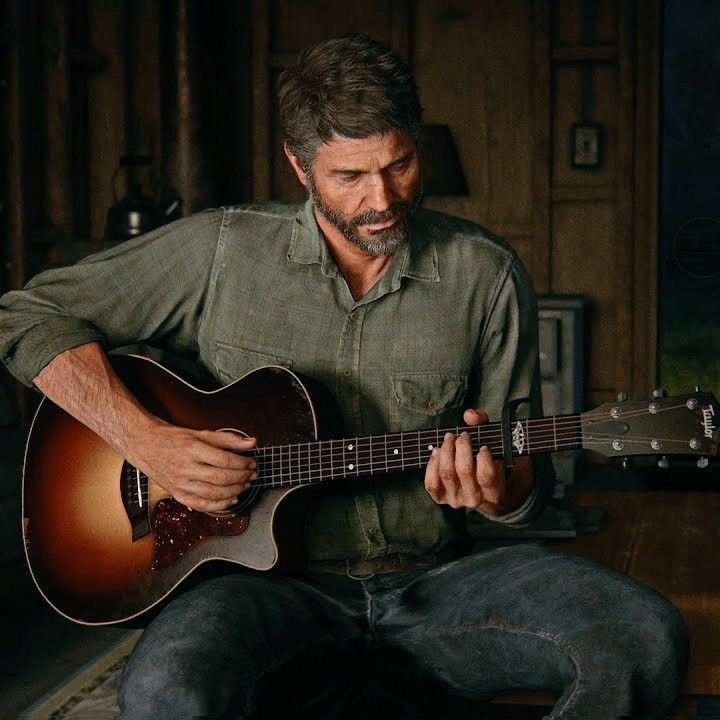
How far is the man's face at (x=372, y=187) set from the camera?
2.19 metres

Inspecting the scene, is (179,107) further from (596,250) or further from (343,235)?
(343,235)

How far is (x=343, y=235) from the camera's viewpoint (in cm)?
228

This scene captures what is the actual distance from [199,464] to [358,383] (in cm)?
34

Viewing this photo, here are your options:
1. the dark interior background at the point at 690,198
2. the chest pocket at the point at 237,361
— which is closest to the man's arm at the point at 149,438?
the chest pocket at the point at 237,361

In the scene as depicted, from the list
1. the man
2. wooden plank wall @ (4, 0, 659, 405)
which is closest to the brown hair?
the man

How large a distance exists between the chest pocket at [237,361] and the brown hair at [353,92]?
0.38m

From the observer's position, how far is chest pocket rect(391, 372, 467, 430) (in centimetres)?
228

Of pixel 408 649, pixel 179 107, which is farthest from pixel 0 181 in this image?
pixel 408 649

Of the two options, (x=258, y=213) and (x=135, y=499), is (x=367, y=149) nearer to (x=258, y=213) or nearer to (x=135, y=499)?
(x=258, y=213)

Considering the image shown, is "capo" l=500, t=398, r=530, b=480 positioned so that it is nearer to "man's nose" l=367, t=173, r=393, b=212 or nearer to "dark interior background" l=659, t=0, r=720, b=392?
"man's nose" l=367, t=173, r=393, b=212

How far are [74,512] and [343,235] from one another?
0.75 metres

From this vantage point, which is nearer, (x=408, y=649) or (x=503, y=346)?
(x=408, y=649)

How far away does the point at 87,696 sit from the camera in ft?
9.53

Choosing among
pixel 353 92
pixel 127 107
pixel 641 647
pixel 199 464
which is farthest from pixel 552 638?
pixel 127 107
